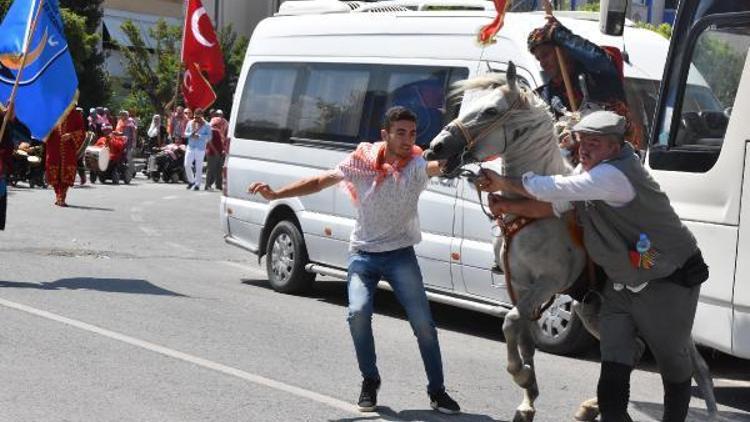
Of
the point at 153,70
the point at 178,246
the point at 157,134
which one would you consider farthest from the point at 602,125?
the point at 153,70

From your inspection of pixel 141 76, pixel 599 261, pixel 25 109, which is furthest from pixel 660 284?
pixel 141 76

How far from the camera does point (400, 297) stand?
24.6ft

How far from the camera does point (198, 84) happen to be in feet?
93.1

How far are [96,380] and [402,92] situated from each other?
4.62 meters

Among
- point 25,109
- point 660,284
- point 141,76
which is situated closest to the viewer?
point 660,284

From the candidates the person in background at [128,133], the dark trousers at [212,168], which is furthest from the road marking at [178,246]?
the person in background at [128,133]

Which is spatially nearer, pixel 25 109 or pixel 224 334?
pixel 224 334

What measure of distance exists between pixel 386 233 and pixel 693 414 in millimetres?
2198

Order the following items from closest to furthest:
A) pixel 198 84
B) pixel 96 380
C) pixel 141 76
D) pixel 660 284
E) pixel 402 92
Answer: pixel 660 284 → pixel 96 380 → pixel 402 92 → pixel 198 84 → pixel 141 76

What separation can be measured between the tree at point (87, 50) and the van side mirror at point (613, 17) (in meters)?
32.7

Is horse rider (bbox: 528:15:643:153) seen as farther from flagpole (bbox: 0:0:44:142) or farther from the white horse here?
flagpole (bbox: 0:0:44:142)

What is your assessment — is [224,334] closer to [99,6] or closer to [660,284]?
[660,284]

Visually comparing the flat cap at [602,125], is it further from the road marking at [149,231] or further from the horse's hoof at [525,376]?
the road marking at [149,231]

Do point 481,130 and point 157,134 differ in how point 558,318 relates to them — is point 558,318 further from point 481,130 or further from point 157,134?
point 157,134
